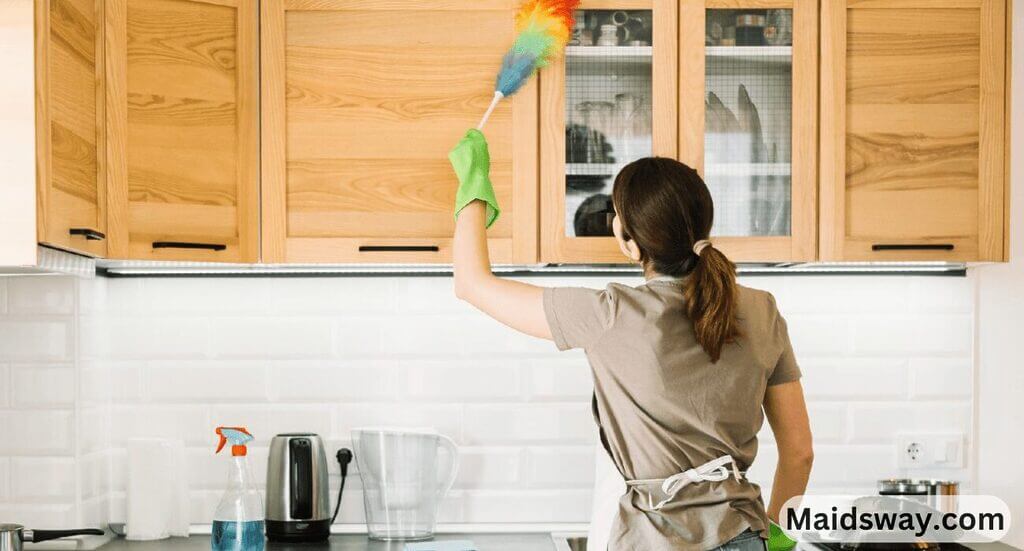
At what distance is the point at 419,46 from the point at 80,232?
79 centimetres

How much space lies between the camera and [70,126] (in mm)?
1952

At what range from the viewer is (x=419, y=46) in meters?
2.26

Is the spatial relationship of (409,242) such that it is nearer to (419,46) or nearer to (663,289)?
(419,46)

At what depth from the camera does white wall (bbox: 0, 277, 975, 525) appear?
8.24 ft

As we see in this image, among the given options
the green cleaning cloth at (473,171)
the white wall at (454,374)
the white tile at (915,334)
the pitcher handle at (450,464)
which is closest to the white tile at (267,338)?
the white wall at (454,374)

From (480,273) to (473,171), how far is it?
0.76 ft

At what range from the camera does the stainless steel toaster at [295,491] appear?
2.32 m

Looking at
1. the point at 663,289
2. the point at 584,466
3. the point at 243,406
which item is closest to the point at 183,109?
the point at 243,406

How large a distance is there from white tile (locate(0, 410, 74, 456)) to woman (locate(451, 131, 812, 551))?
1.10 meters

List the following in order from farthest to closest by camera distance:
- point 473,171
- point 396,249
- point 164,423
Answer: point 164,423 < point 396,249 < point 473,171

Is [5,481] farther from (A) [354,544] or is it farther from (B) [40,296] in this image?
(A) [354,544]

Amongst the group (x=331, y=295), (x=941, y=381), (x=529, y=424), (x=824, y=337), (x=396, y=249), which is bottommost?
(x=529, y=424)

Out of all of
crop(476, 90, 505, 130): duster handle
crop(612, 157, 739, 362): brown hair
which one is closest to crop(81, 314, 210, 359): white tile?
crop(476, 90, 505, 130): duster handle

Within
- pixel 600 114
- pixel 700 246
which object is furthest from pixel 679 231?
pixel 600 114
